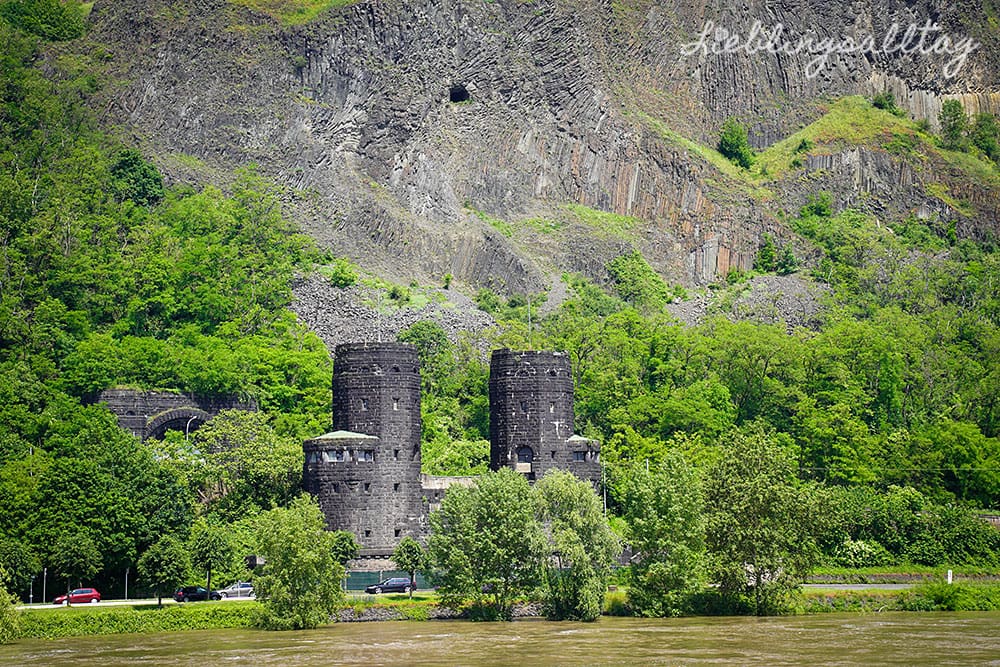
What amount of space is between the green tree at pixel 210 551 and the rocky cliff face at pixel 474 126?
6696 cm

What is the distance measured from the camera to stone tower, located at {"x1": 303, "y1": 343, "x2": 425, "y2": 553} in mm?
86312

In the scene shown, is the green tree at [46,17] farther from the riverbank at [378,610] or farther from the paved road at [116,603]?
the riverbank at [378,610]

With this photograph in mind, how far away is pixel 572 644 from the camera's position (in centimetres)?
6506

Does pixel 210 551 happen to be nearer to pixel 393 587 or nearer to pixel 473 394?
pixel 393 587

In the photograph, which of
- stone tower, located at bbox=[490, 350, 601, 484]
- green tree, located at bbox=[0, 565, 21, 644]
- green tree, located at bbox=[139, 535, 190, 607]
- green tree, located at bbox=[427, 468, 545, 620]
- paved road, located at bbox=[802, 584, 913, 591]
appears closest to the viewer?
green tree, located at bbox=[0, 565, 21, 644]

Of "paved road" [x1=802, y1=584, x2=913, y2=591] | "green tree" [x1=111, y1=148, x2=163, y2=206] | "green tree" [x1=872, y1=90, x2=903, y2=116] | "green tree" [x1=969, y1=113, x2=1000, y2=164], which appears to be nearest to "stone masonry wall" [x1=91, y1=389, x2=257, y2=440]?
"green tree" [x1=111, y1=148, x2=163, y2=206]

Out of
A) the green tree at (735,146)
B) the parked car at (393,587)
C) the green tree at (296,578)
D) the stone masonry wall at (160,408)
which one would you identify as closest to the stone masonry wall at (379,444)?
the parked car at (393,587)

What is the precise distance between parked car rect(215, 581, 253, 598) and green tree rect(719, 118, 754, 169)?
115 metres

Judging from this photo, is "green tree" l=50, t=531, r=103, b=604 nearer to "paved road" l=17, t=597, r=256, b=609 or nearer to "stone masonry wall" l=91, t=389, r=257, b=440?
"paved road" l=17, t=597, r=256, b=609

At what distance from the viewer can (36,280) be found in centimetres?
12144

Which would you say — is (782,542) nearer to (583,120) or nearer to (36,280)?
(36,280)

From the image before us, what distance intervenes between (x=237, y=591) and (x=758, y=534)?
24767mm

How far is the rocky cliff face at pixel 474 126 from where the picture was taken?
15312 cm

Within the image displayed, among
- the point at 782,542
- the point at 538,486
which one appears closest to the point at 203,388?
the point at 538,486
